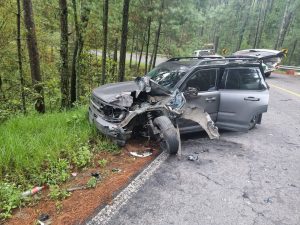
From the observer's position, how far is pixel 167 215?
327 cm

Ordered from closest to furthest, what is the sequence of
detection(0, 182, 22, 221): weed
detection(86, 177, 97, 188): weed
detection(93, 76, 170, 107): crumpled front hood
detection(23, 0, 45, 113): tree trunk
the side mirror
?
1. detection(0, 182, 22, 221): weed
2. detection(86, 177, 97, 188): weed
3. detection(93, 76, 170, 107): crumpled front hood
4. the side mirror
5. detection(23, 0, 45, 113): tree trunk

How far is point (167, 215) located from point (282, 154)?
335cm

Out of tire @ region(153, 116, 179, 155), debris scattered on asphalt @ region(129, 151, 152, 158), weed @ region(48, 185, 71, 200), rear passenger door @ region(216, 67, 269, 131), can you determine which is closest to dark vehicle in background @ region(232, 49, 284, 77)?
rear passenger door @ region(216, 67, 269, 131)

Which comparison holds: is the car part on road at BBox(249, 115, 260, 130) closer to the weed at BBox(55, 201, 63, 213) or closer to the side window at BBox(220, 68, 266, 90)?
the side window at BBox(220, 68, 266, 90)

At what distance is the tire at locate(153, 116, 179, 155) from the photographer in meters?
4.76

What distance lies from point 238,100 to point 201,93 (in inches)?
40.0

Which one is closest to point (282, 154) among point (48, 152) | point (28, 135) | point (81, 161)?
point (81, 161)

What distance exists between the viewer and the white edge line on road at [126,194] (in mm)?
3133

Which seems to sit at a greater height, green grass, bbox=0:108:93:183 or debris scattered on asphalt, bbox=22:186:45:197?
green grass, bbox=0:108:93:183

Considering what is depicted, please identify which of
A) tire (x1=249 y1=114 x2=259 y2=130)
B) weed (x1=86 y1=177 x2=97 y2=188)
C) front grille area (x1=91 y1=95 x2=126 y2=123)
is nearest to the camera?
weed (x1=86 y1=177 x2=97 y2=188)

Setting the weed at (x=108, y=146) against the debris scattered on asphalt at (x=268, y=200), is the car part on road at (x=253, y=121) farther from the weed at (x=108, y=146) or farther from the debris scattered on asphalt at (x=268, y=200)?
the weed at (x=108, y=146)

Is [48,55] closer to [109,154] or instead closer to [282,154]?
[109,154]

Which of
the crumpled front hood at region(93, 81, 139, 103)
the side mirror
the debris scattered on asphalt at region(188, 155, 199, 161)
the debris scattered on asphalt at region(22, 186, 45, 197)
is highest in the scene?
the side mirror

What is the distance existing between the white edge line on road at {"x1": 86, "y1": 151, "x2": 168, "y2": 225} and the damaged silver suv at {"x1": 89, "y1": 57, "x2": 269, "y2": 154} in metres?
0.47
